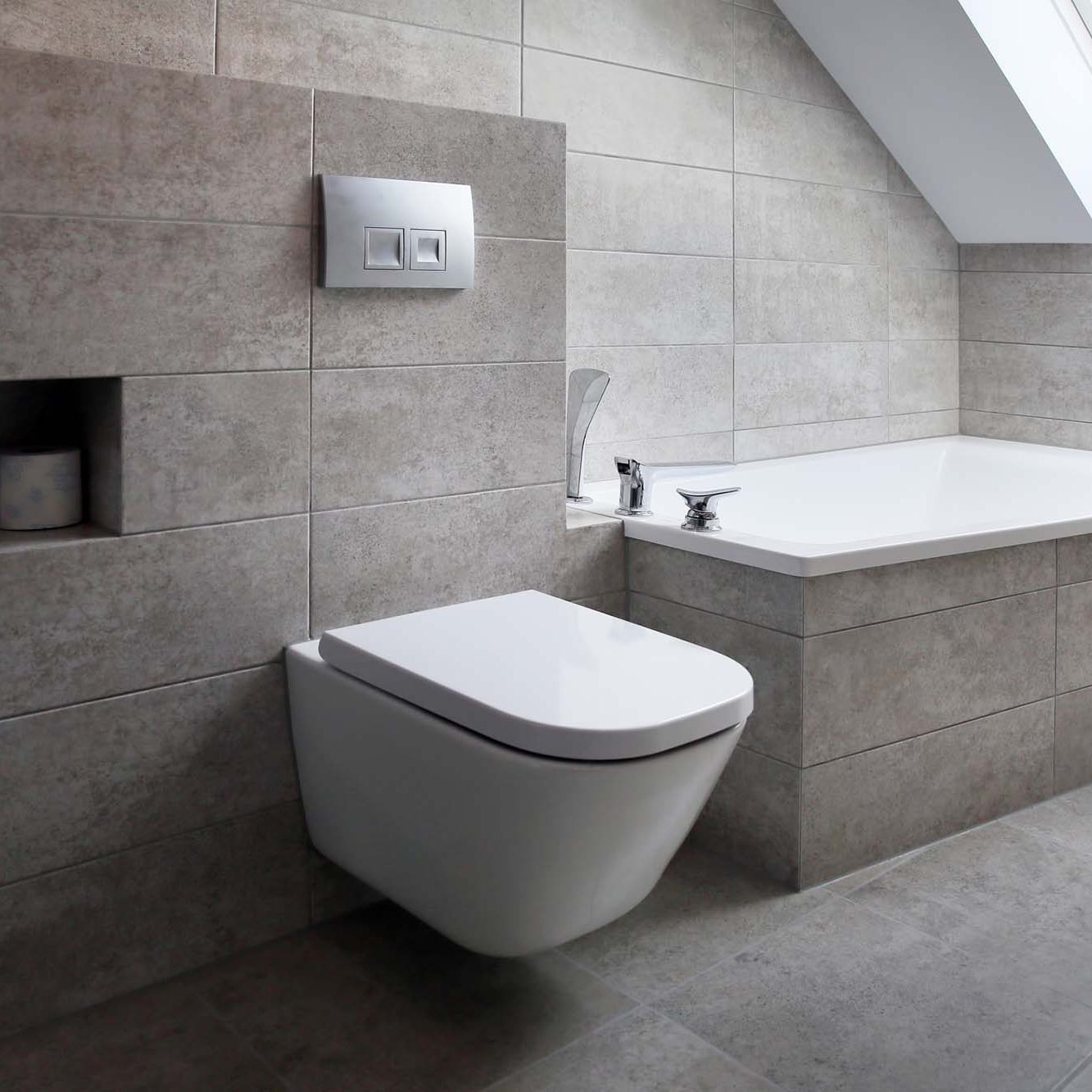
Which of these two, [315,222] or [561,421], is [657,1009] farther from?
[315,222]

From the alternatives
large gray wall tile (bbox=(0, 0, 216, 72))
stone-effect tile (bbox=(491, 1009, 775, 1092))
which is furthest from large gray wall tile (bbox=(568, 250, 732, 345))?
stone-effect tile (bbox=(491, 1009, 775, 1092))

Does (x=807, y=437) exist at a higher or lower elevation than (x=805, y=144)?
lower

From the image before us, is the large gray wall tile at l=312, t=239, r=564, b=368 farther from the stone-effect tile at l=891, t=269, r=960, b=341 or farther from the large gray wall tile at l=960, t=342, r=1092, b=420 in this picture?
the large gray wall tile at l=960, t=342, r=1092, b=420

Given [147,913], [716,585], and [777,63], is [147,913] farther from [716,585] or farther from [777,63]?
[777,63]

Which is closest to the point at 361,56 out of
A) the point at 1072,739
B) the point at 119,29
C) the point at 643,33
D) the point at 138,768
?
the point at 119,29

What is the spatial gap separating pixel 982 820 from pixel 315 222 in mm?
1672

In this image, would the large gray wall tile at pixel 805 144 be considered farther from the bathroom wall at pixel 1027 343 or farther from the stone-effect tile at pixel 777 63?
the bathroom wall at pixel 1027 343

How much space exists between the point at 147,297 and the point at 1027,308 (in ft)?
8.85

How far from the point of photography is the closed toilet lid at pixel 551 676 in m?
1.48

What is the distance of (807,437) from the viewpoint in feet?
11.0

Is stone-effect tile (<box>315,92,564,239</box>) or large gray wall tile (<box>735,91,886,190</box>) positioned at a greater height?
large gray wall tile (<box>735,91,886,190</box>)

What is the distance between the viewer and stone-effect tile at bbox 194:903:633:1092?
5.33 ft

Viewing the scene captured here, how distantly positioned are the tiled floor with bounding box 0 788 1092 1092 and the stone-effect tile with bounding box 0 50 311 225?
3.79 ft

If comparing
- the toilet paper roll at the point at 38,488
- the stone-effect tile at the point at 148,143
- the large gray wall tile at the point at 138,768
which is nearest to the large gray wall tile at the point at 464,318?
the stone-effect tile at the point at 148,143
